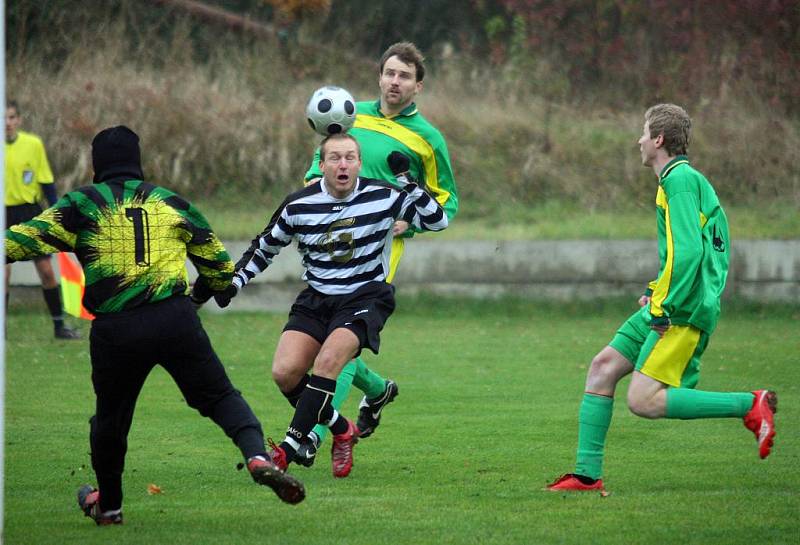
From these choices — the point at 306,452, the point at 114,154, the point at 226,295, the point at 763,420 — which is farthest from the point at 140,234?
the point at 763,420

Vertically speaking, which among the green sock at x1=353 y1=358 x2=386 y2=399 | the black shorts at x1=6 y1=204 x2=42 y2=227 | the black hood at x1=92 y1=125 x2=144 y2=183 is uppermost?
the black hood at x1=92 y1=125 x2=144 y2=183

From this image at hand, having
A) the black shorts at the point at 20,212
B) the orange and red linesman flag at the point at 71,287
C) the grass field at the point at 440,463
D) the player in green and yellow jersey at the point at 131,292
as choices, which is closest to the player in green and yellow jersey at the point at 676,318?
the grass field at the point at 440,463

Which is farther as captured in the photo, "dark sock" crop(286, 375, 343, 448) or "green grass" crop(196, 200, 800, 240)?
"green grass" crop(196, 200, 800, 240)

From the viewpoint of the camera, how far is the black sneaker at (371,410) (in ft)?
26.8

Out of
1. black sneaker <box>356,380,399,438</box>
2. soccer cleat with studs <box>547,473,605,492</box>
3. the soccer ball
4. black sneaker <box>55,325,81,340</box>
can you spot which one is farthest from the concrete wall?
soccer cleat with studs <box>547,473,605,492</box>

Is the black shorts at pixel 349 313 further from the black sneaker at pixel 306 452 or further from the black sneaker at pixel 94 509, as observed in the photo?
the black sneaker at pixel 94 509

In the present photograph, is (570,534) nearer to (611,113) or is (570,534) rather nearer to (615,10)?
(611,113)

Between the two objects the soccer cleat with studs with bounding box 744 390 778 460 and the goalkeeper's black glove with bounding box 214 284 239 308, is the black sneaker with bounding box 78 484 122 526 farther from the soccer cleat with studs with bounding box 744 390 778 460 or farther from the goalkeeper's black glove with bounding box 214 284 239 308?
the soccer cleat with studs with bounding box 744 390 778 460

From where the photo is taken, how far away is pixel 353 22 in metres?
23.5

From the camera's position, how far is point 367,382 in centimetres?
805

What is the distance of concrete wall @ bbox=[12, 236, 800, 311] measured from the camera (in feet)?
53.1

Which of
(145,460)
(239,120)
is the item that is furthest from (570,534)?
(239,120)

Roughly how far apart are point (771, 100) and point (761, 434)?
14605mm

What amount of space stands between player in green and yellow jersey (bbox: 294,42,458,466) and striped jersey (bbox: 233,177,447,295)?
687mm
